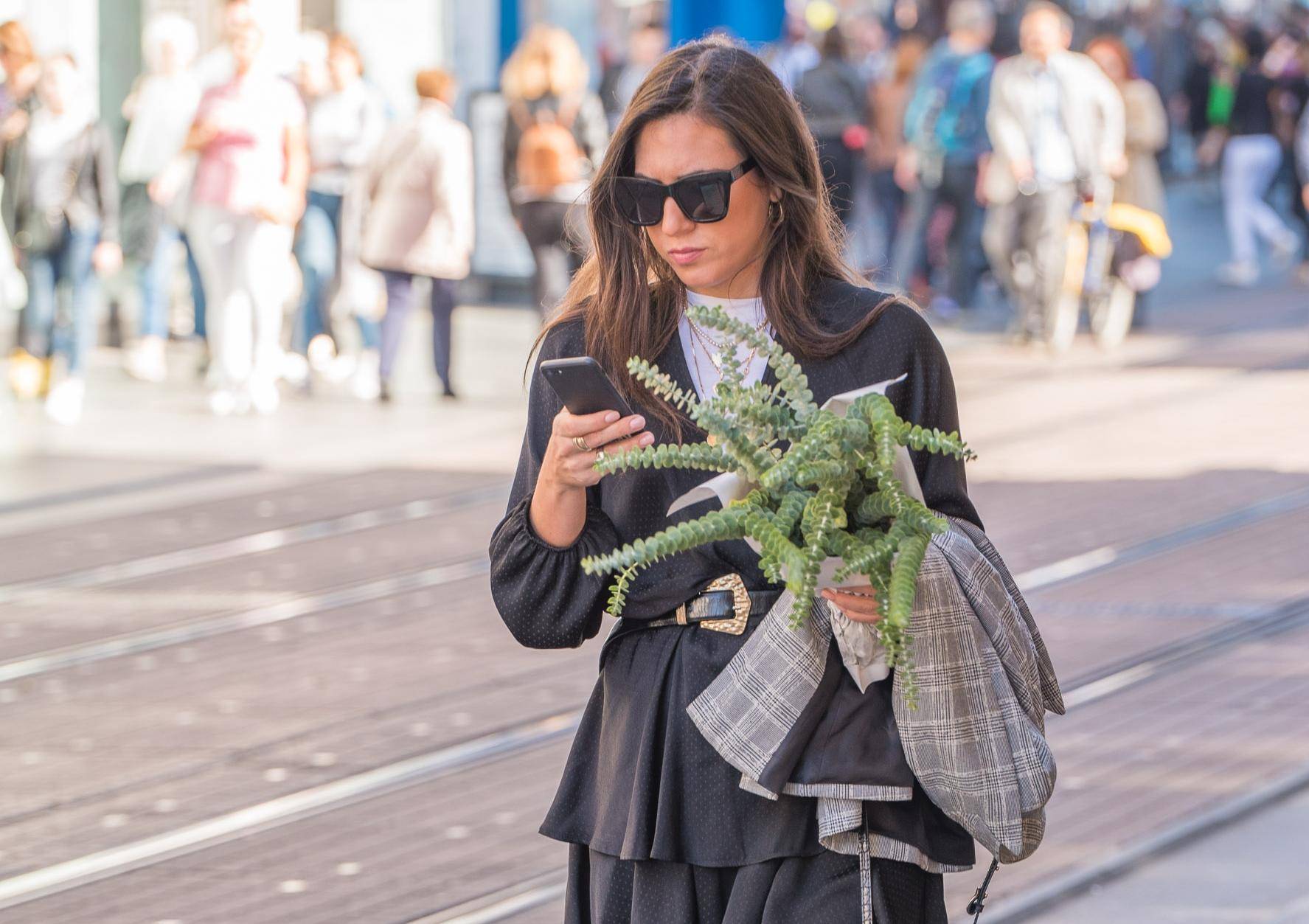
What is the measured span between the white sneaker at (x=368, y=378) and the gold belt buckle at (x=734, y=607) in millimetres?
9568

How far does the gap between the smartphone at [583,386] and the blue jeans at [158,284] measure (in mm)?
11179

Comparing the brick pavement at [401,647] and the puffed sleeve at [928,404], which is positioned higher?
the puffed sleeve at [928,404]

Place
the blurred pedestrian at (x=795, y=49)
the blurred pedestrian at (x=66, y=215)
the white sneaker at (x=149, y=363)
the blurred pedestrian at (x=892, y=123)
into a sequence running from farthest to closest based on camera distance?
the blurred pedestrian at (x=795, y=49) < the blurred pedestrian at (x=892, y=123) < the white sneaker at (x=149, y=363) < the blurred pedestrian at (x=66, y=215)

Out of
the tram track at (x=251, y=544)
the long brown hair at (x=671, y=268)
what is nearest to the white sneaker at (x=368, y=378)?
the tram track at (x=251, y=544)

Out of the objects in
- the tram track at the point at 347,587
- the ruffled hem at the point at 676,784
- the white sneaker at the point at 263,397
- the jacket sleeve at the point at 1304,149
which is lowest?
the white sneaker at the point at 263,397

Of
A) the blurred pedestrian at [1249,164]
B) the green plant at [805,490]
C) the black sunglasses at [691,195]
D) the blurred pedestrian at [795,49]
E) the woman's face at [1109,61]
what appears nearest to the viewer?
the green plant at [805,490]

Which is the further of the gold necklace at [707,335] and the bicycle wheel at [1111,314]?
the bicycle wheel at [1111,314]

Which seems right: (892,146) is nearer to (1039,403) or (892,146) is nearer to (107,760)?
(1039,403)

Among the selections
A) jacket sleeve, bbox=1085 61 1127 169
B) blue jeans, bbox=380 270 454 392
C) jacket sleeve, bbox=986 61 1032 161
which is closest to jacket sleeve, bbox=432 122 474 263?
blue jeans, bbox=380 270 454 392

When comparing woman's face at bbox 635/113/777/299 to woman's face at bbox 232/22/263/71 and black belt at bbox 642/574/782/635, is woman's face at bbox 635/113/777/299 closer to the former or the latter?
black belt at bbox 642/574/782/635

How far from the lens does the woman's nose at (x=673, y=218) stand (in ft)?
8.89

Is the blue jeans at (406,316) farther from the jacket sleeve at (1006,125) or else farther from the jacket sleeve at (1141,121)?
the jacket sleeve at (1141,121)

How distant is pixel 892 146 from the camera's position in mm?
16125

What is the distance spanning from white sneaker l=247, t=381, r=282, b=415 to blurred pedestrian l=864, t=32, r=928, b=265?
5.84 metres
